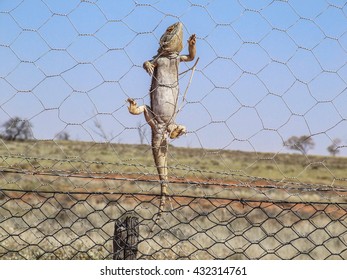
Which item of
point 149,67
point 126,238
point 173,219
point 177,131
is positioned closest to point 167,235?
point 173,219

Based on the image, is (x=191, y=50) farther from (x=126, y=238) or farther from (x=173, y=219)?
(x=173, y=219)

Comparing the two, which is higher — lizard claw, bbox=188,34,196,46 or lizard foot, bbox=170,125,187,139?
lizard claw, bbox=188,34,196,46

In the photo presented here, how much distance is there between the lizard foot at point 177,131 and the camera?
3.63 m

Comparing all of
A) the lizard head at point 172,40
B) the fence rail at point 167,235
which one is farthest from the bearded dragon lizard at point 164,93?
the fence rail at point 167,235

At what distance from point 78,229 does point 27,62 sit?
3.00 metres

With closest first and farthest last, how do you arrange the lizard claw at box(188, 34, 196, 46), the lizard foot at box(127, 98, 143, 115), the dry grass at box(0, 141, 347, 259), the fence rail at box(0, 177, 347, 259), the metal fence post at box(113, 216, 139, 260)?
the dry grass at box(0, 141, 347, 259) < the metal fence post at box(113, 216, 139, 260) < the lizard foot at box(127, 98, 143, 115) < the lizard claw at box(188, 34, 196, 46) < the fence rail at box(0, 177, 347, 259)

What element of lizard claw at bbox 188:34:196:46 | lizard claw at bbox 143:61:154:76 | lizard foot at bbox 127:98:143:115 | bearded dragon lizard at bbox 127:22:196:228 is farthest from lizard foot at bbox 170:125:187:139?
lizard claw at bbox 188:34:196:46

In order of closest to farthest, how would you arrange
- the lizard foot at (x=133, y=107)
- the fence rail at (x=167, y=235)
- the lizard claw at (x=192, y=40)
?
the lizard foot at (x=133, y=107) < the lizard claw at (x=192, y=40) < the fence rail at (x=167, y=235)

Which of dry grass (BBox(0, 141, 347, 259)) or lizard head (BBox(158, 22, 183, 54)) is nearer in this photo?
dry grass (BBox(0, 141, 347, 259))

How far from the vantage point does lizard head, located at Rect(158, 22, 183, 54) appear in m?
3.70

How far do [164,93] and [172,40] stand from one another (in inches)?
11.5

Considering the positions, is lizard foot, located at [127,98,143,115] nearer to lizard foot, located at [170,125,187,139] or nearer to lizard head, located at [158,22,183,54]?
lizard foot, located at [170,125,187,139]

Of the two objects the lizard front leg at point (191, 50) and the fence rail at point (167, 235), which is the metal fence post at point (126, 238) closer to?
the fence rail at point (167, 235)
